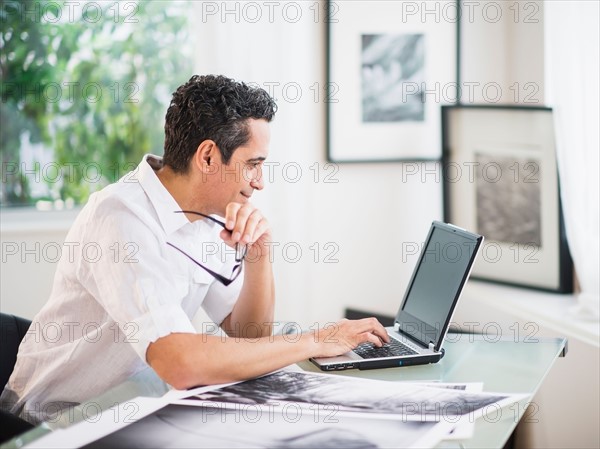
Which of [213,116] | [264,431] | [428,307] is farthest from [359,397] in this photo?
[213,116]

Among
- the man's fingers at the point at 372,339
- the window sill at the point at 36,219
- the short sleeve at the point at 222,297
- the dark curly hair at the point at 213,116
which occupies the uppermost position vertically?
the dark curly hair at the point at 213,116

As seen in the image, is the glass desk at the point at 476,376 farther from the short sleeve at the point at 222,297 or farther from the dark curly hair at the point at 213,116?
the dark curly hair at the point at 213,116

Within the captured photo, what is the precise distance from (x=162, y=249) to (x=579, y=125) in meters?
1.33

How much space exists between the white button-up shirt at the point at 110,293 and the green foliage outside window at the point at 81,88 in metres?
1.46

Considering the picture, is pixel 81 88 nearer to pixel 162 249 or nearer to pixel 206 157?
pixel 206 157

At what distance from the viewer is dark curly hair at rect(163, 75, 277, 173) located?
6.41 ft

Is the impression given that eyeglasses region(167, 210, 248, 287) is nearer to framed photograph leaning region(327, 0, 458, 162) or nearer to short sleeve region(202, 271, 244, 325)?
short sleeve region(202, 271, 244, 325)

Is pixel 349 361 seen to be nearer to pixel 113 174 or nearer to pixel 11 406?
pixel 11 406

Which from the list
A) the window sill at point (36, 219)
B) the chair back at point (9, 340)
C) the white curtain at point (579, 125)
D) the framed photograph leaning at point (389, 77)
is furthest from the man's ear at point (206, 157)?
the window sill at point (36, 219)

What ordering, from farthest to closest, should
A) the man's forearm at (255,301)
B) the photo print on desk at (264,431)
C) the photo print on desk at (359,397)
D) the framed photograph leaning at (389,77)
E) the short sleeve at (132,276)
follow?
the framed photograph leaning at (389,77)
the man's forearm at (255,301)
the short sleeve at (132,276)
the photo print on desk at (359,397)
the photo print on desk at (264,431)

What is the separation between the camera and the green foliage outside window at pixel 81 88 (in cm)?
336

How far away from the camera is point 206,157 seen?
6.42ft

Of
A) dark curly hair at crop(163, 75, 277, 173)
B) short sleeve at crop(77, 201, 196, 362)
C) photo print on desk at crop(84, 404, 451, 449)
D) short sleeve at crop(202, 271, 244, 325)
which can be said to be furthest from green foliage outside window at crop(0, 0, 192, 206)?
photo print on desk at crop(84, 404, 451, 449)

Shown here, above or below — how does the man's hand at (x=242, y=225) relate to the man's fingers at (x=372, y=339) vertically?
above
